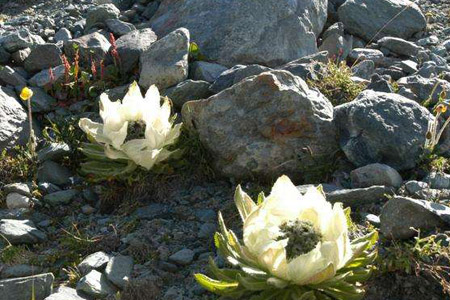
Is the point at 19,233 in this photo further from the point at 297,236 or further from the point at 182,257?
the point at 297,236

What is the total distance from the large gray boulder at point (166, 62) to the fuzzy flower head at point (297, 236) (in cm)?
261

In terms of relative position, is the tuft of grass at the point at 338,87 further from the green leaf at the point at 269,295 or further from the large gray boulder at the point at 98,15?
the large gray boulder at the point at 98,15

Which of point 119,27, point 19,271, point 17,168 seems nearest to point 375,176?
point 19,271

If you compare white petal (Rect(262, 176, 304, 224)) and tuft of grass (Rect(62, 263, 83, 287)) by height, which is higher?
white petal (Rect(262, 176, 304, 224))

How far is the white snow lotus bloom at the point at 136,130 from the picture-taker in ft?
17.0

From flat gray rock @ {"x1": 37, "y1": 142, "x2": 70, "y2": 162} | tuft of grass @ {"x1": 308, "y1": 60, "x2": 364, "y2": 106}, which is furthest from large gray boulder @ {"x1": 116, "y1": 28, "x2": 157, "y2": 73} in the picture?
tuft of grass @ {"x1": 308, "y1": 60, "x2": 364, "y2": 106}

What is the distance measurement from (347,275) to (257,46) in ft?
11.6

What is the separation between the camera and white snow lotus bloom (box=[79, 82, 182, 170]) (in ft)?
17.0

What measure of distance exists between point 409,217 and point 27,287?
2.21 meters

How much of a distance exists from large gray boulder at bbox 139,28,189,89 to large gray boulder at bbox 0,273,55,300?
7.87 ft

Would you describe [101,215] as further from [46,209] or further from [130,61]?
[130,61]

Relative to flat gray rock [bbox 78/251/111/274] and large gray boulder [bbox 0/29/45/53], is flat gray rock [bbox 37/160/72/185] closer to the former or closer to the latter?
flat gray rock [bbox 78/251/111/274]

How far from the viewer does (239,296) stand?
153 inches

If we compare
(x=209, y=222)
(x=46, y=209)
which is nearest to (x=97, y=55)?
(x=46, y=209)
